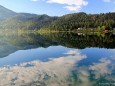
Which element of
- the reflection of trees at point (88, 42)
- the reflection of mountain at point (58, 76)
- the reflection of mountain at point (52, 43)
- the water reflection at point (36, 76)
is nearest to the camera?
the reflection of mountain at point (58, 76)

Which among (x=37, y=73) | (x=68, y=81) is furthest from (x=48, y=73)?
(x=68, y=81)

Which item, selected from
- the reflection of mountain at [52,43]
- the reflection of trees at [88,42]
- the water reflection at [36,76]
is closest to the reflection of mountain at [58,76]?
the water reflection at [36,76]

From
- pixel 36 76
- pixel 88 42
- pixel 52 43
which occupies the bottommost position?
pixel 52 43

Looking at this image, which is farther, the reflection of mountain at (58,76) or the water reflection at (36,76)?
the water reflection at (36,76)

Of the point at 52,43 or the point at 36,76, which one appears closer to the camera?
the point at 36,76

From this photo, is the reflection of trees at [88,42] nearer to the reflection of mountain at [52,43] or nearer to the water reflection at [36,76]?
the reflection of mountain at [52,43]

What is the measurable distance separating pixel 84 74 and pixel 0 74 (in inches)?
448

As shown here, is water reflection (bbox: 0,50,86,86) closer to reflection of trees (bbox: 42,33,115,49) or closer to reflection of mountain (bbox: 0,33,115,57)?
reflection of mountain (bbox: 0,33,115,57)

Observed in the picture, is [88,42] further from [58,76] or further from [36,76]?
[36,76]

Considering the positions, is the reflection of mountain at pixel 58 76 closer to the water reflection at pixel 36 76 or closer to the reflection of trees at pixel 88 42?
the water reflection at pixel 36 76

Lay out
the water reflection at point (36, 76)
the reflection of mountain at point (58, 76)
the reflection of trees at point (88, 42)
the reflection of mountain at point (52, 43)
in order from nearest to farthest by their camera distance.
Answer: the reflection of mountain at point (58, 76)
the water reflection at point (36, 76)
the reflection of mountain at point (52, 43)
the reflection of trees at point (88, 42)

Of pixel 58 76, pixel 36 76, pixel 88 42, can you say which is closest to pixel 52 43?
pixel 88 42

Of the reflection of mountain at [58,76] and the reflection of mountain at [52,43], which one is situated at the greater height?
the reflection of mountain at [58,76]

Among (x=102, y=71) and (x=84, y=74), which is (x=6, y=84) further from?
(x=102, y=71)
